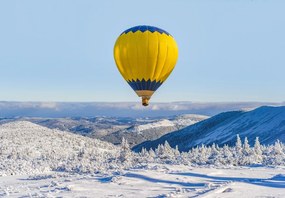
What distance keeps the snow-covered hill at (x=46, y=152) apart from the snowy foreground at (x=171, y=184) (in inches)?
544

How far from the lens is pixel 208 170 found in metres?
51.1

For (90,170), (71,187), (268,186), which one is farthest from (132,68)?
(268,186)

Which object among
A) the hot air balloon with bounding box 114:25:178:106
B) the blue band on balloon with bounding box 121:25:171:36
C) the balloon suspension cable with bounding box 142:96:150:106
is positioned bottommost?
the balloon suspension cable with bounding box 142:96:150:106

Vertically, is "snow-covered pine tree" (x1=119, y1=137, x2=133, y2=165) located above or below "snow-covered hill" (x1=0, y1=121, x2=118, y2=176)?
above

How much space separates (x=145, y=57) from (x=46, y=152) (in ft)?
230

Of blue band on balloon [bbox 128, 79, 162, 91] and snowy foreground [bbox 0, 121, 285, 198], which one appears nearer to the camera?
snowy foreground [bbox 0, 121, 285, 198]

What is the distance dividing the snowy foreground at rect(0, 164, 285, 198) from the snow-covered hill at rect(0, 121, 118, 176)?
13.8 meters

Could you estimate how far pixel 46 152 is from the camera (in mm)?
117125

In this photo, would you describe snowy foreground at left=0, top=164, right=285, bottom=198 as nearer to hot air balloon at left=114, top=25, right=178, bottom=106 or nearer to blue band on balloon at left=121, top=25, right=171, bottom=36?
hot air balloon at left=114, top=25, right=178, bottom=106

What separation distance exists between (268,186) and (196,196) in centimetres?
819

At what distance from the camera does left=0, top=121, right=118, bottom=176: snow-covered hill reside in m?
72.8

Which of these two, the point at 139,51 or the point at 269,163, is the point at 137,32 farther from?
the point at 269,163

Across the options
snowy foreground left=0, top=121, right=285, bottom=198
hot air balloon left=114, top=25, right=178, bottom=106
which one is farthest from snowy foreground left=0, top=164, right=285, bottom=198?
hot air balloon left=114, top=25, right=178, bottom=106

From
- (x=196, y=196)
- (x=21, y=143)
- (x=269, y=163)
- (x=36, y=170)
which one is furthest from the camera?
(x=21, y=143)
